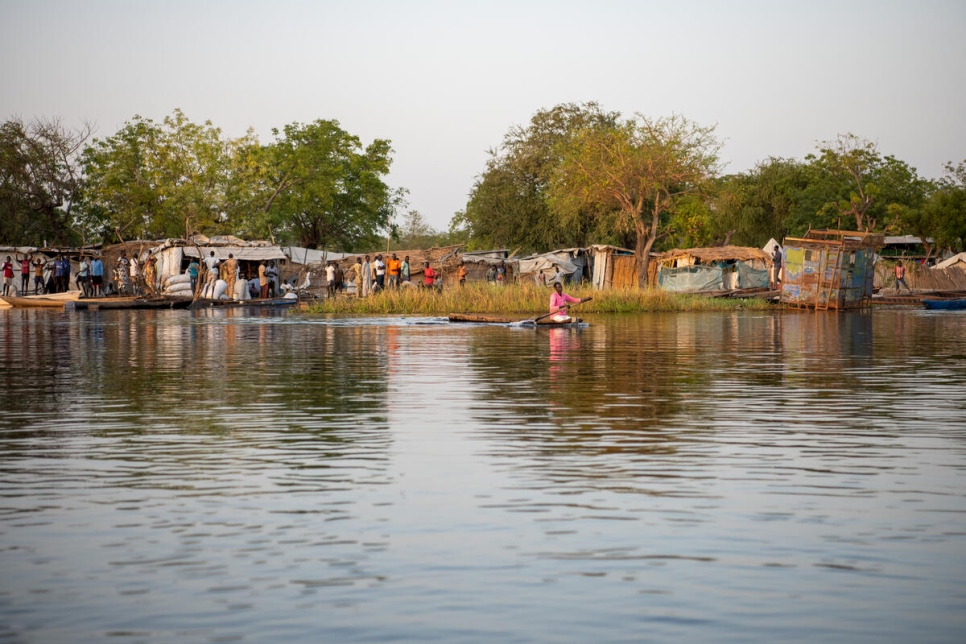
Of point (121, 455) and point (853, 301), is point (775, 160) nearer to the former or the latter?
point (853, 301)

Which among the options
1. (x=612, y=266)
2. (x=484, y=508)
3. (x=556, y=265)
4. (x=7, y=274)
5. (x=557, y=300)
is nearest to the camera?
(x=484, y=508)

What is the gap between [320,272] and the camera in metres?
63.0

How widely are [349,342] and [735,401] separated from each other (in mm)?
12445

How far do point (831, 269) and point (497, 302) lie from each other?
11.8 meters

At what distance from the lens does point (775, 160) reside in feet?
285

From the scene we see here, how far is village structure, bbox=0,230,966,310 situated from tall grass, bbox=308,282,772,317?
3.11m

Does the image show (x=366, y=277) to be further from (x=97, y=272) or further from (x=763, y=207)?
(x=763, y=207)

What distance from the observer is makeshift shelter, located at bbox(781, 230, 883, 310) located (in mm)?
40531

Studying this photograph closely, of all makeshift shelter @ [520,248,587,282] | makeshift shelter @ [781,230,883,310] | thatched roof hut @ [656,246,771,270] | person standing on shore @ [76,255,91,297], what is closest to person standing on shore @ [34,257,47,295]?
person standing on shore @ [76,255,91,297]

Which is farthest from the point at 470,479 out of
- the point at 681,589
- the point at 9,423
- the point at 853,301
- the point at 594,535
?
the point at 853,301

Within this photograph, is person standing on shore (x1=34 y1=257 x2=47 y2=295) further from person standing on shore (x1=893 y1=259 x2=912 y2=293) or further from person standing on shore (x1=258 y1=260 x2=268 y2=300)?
person standing on shore (x1=893 y1=259 x2=912 y2=293)

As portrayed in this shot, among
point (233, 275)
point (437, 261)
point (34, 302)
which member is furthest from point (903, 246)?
point (34, 302)

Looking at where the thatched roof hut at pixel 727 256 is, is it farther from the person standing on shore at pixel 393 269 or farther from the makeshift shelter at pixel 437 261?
the person standing on shore at pixel 393 269

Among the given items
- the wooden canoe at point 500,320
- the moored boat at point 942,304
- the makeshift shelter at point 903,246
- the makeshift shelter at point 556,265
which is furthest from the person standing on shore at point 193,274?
the makeshift shelter at point 903,246
